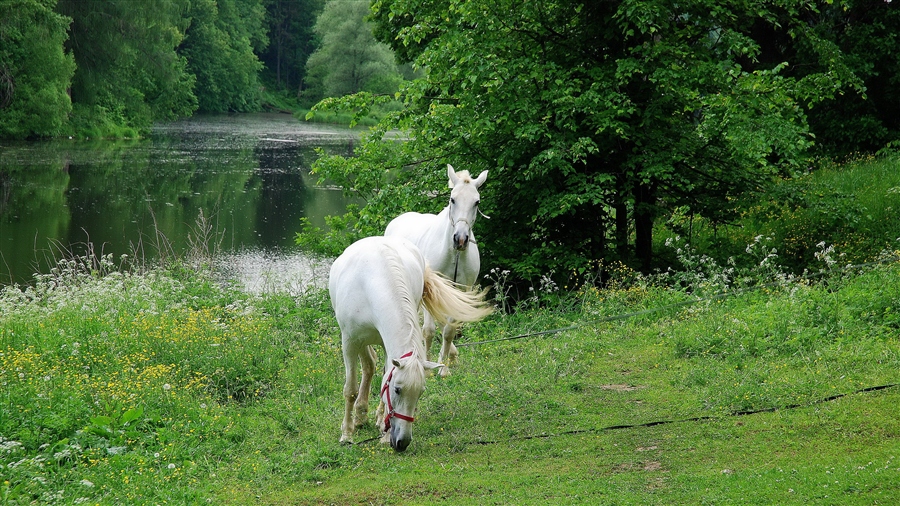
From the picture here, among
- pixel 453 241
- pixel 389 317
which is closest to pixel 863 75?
pixel 453 241

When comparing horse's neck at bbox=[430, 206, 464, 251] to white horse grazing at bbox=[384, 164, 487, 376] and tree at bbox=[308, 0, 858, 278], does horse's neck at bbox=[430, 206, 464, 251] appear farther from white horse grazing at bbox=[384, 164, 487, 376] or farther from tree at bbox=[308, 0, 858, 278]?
tree at bbox=[308, 0, 858, 278]

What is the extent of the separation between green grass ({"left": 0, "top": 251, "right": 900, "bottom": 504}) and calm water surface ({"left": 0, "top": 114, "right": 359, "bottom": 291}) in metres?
4.86

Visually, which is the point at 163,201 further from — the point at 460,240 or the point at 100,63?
the point at 100,63

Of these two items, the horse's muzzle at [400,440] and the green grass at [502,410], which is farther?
the horse's muzzle at [400,440]

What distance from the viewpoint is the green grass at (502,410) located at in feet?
16.3

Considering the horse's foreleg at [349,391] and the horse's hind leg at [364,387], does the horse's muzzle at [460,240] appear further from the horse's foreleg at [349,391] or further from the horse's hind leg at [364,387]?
the horse's foreleg at [349,391]

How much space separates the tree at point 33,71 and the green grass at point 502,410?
99.5 ft

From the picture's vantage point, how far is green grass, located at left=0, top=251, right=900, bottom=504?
4.97m

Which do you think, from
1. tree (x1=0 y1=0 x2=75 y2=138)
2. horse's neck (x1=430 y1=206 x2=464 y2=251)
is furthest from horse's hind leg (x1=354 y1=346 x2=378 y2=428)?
tree (x1=0 y1=0 x2=75 y2=138)

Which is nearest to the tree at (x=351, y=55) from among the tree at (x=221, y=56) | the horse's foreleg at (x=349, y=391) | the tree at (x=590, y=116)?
the tree at (x=221, y=56)

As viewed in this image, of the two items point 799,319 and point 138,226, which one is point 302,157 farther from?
point 799,319

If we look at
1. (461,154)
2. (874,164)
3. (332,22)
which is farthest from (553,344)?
(332,22)

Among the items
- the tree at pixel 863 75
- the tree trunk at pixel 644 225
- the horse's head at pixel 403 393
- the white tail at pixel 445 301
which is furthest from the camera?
the tree at pixel 863 75

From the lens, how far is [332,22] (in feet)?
231
